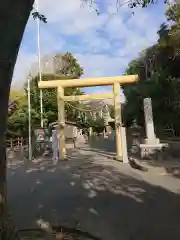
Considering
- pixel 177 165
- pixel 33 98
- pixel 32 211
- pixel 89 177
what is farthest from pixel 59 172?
pixel 33 98

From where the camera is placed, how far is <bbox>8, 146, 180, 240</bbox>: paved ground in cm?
617

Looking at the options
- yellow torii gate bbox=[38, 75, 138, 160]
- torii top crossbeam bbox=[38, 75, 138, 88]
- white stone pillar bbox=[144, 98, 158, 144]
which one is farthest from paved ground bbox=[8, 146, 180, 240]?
torii top crossbeam bbox=[38, 75, 138, 88]

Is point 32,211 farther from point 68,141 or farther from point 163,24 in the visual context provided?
point 68,141

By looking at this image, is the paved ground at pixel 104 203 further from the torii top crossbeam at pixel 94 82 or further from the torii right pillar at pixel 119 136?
the torii top crossbeam at pixel 94 82

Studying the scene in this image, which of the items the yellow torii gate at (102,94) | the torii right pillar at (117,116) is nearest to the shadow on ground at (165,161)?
the torii right pillar at (117,116)

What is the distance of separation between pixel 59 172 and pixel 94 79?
6.24 m

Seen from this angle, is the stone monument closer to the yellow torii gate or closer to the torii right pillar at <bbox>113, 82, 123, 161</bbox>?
the yellow torii gate

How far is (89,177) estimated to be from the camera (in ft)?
38.7

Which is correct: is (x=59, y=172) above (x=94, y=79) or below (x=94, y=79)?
below

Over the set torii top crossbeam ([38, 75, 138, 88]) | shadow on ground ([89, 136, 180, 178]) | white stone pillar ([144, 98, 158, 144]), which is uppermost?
torii top crossbeam ([38, 75, 138, 88])

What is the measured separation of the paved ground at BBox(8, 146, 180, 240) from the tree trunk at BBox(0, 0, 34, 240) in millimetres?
2276

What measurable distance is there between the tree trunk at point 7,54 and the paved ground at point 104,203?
2.28 metres

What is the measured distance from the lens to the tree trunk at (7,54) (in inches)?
136

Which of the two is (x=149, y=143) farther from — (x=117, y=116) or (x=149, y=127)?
(x=117, y=116)
